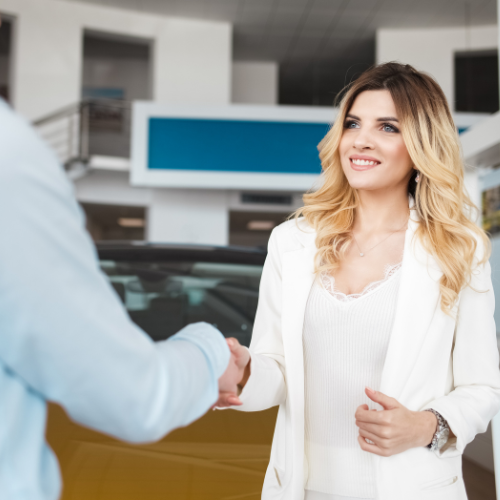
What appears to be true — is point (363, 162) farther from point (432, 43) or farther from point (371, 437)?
point (432, 43)

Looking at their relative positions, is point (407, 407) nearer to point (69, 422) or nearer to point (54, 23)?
point (69, 422)

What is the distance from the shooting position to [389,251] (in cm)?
133

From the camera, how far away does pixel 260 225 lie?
14.3 m

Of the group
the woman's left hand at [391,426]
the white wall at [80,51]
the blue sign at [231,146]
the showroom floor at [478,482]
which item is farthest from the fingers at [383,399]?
the white wall at [80,51]

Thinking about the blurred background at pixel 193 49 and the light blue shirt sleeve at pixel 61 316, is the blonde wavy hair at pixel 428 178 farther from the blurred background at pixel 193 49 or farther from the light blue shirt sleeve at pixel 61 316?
the blurred background at pixel 193 49

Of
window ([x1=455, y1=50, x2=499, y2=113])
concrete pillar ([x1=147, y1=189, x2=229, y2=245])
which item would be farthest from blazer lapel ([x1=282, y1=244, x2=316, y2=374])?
window ([x1=455, y1=50, x2=499, y2=113])

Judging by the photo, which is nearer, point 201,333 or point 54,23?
point 201,333

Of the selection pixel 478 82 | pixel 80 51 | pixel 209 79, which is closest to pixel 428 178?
pixel 209 79

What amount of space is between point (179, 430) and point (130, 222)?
46.1ft

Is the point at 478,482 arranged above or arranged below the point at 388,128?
below

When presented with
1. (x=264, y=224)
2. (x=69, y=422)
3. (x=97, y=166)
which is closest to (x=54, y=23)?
(x=97, y=166)

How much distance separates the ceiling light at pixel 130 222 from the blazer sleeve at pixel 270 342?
13.3m

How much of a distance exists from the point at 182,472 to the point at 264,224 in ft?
41.8

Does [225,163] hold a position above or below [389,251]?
below
